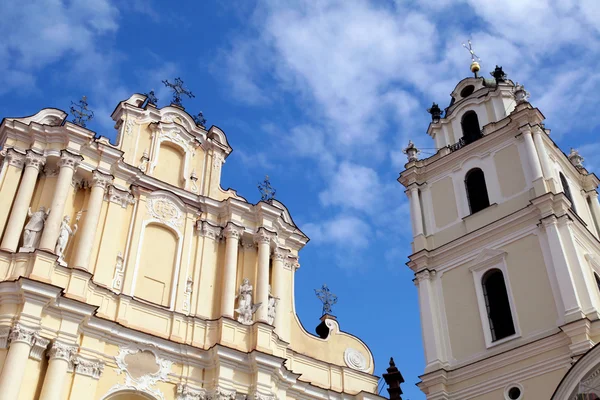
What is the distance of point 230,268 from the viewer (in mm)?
16438

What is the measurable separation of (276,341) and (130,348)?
3.41 m

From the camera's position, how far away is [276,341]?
15.9 metres

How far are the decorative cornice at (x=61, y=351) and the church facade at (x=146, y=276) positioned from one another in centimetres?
3

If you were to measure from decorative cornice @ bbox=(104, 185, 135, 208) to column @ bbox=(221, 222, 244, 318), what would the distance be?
2.53 meters

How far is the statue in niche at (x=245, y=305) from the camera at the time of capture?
15812mm

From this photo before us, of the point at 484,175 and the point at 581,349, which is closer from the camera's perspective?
the point at 581,349

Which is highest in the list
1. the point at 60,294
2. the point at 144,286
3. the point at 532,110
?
the point at 532,110

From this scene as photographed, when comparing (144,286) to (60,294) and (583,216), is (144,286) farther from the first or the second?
(583,216)

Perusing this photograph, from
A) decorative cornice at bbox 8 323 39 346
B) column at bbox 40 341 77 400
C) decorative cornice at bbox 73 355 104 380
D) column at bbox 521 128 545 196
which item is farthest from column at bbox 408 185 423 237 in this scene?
decorative cornice at bbox 8 323 39 346

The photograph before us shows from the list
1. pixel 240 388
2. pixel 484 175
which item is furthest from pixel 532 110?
pixel 240 388

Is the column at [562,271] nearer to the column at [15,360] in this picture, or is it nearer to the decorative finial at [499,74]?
the decorative finial at [499,74]

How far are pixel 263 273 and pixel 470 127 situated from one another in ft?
33.1

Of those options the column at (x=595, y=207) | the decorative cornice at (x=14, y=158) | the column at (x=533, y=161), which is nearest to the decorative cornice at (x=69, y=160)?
the decorative cornice at (x=14, y=158)

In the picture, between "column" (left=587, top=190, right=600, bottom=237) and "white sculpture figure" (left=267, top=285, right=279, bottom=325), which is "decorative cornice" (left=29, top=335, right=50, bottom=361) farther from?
"column" (left=587, top=190, right=600, bottom=237)
